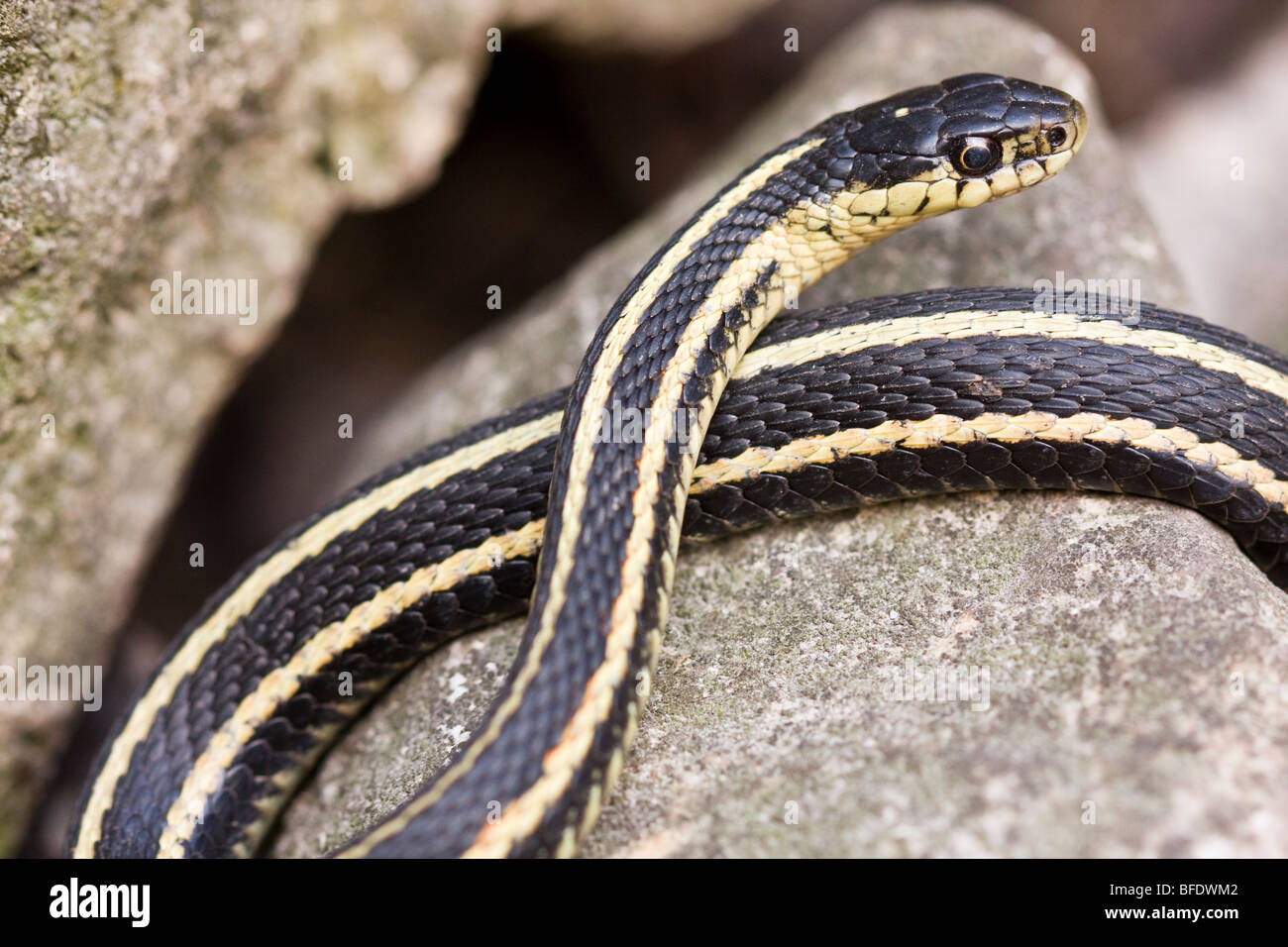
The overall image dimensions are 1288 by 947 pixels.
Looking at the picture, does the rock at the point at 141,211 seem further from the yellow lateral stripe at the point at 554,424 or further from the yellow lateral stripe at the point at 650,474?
the yellow lateral stripe at the point at 650,474

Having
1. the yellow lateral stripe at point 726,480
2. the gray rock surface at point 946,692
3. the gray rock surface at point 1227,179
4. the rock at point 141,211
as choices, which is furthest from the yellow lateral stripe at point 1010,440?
the gray rock surface at point 1227,179

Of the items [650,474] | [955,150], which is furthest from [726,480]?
[955,150]

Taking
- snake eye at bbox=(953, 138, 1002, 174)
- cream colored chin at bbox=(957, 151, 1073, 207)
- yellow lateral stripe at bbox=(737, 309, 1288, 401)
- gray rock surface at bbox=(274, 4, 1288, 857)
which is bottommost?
gray rock surface at bbox=(274, 4, 1288, 857)

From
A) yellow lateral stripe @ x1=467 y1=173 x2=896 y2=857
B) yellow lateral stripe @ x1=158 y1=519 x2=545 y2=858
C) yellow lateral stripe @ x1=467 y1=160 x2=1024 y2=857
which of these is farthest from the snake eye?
yellow lateral stripe @ x1=158 y1=519 x2=545 y2=858

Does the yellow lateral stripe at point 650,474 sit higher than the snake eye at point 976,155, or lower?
lower

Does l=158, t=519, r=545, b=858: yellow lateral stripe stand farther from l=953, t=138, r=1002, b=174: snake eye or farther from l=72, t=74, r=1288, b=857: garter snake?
l=953, t=138, r=1002, b=174: snake eye

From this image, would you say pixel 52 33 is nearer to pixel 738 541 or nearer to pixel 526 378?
pixel 526 378
